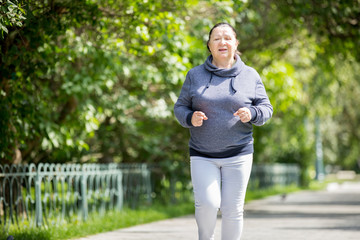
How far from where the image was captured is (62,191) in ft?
32.6

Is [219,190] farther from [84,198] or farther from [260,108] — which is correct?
[84,198]

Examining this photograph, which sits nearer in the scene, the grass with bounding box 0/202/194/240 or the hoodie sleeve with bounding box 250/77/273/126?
the hoodie sleeve with bounding box 250/77/273/126

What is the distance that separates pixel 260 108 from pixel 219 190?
2.29ft

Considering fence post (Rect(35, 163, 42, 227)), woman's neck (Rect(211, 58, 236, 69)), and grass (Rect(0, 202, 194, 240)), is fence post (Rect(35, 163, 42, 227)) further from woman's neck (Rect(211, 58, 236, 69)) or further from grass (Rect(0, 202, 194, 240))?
woman's neck (Rect(211, 58, 236, 69))

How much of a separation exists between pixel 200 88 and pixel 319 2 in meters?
7.07

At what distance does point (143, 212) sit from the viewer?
38.7 ft

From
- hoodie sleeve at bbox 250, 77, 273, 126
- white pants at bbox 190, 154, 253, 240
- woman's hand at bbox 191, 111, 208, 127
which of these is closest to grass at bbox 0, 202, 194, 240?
white pants at bbox 190, 154, 253, 240

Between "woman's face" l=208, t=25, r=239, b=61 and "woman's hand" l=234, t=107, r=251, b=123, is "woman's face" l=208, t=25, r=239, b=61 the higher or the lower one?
the higher one

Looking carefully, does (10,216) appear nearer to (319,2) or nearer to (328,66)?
(319,2)

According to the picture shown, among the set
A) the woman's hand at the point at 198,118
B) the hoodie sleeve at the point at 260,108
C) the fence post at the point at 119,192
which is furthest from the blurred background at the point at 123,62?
the hoodie sleeve at the point at 260,108

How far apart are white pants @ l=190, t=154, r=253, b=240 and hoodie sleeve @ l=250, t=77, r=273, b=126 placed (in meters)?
0.29

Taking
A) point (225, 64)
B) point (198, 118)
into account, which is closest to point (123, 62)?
point (225, 64)

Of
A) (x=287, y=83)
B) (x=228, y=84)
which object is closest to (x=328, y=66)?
(x=287, y=83)

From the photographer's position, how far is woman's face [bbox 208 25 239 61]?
4.96 metres
